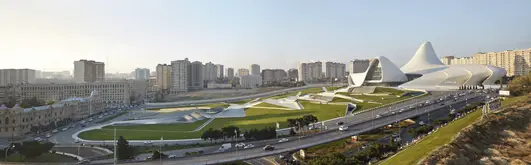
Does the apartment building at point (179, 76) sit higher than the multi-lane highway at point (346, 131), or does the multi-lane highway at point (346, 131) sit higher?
the apartment building at point (179, 76)

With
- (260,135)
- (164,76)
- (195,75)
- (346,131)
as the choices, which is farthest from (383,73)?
(164,76)

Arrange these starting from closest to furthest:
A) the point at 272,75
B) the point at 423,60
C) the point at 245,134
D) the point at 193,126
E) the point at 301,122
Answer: the point at 245,134, the point at 301,122, the point at 193,126, the point at 423,60, the point at 272,75

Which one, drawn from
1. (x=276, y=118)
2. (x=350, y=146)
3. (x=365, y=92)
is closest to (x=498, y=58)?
(x=365, y=92)

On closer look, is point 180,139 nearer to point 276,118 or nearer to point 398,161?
point 276,118

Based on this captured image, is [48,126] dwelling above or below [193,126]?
below

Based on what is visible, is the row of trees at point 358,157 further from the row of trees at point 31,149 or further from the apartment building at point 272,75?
the apartment building at point 272,75

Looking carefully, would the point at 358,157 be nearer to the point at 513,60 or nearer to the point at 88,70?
the point at 88,70

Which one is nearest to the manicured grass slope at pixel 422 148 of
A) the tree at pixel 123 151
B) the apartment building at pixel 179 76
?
the tree at pixel 123 151
